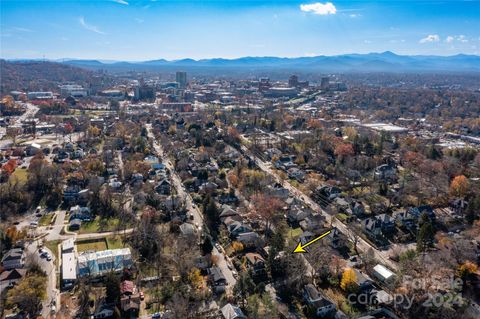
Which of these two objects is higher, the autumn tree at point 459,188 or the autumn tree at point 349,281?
the autumn tree at point 459,188

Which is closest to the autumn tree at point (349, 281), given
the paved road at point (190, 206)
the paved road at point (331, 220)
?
the paved road at point (331, 220)

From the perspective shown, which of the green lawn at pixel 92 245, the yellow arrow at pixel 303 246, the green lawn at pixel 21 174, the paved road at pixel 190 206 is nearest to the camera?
the paved road at pixel 190 206

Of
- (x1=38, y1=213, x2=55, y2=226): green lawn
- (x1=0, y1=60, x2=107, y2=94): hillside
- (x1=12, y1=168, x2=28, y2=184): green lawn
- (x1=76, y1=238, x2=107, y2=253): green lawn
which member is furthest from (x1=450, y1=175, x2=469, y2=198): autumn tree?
(x1=0, y1=60, x2=107, y2=94): hillside

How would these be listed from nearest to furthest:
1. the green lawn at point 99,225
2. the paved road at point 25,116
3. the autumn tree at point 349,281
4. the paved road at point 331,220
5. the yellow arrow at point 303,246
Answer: the autumn tree at point 349,281 → the paved road at point 331,220 → the yellow arrow at point 303,246 → the green lawn at point 99,225 → the paved road at point 25,116

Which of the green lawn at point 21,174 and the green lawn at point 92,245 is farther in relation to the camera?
the green lawn at point 21,174

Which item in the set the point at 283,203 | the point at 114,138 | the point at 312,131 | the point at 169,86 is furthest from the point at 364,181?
the point at 169,86

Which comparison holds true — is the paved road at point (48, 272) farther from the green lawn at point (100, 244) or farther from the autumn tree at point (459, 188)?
the autumn tree at point (459, 188)
